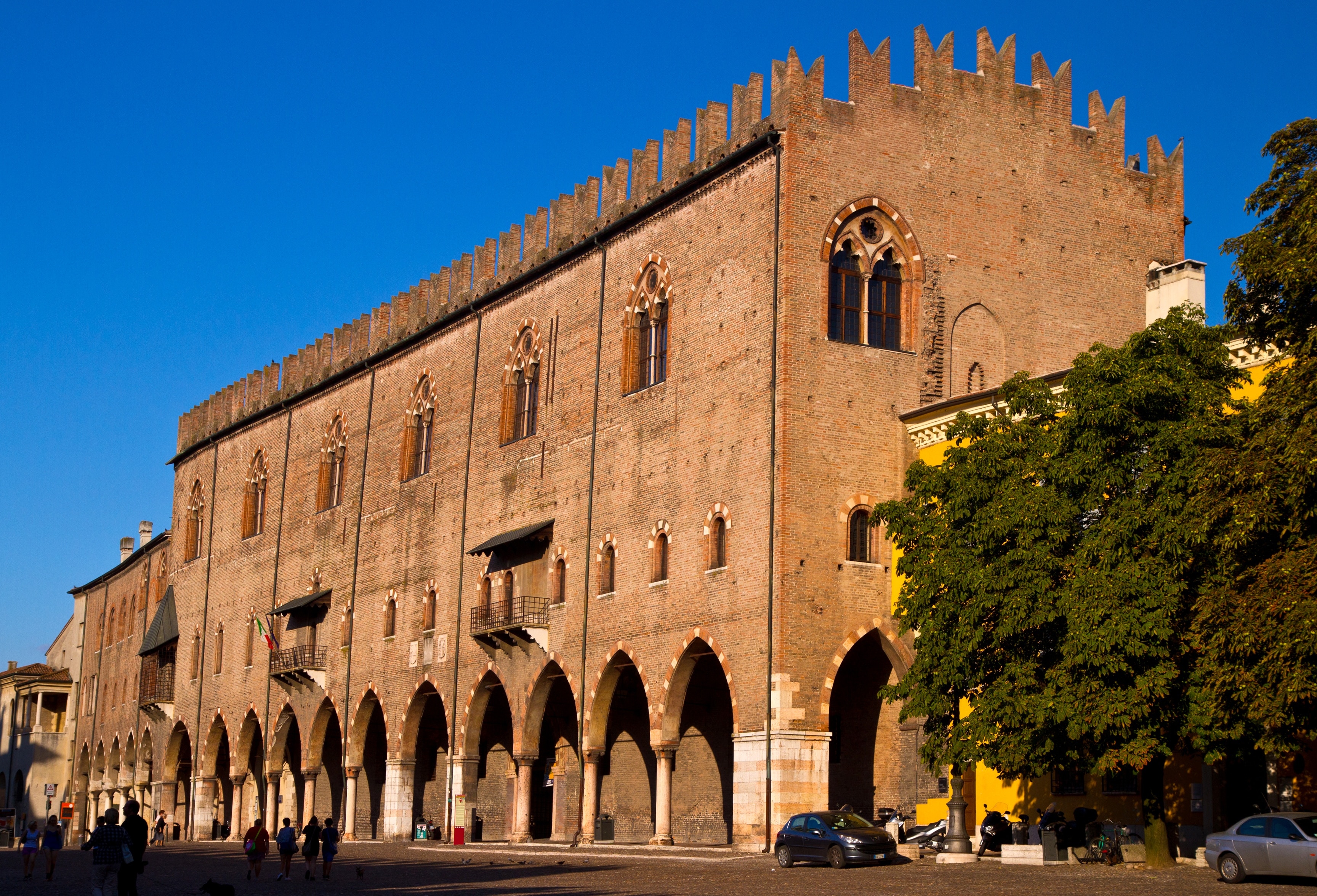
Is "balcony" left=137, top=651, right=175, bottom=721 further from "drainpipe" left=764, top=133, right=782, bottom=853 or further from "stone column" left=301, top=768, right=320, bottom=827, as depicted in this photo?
"drainpipe" left=764, top=133, right=782, bottom=853

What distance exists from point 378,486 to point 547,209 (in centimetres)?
1028

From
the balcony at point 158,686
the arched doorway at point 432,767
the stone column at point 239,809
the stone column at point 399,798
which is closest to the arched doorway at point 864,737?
the stone column at point 399,798

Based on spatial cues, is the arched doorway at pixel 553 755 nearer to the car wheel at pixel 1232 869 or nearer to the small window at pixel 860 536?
the small window at pixel 860 536

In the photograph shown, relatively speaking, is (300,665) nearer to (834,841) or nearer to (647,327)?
(647,327)

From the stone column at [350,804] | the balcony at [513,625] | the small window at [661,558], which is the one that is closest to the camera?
the small window at [661,558]

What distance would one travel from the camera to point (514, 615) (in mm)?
37250

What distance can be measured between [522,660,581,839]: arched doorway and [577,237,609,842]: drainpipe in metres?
0.90

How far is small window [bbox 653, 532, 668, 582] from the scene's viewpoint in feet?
108

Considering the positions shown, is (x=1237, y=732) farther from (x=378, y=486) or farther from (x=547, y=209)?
(x=378, y=486)

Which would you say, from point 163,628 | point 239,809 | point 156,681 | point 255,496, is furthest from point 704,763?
point 156,681

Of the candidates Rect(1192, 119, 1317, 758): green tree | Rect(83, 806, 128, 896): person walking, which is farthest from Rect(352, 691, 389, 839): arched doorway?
Rect(1192, 119, 1317, 758): green tree

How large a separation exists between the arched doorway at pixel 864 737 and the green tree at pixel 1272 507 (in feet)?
34.1

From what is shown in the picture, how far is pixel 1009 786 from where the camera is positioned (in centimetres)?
2825

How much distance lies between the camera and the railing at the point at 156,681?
57.8m
